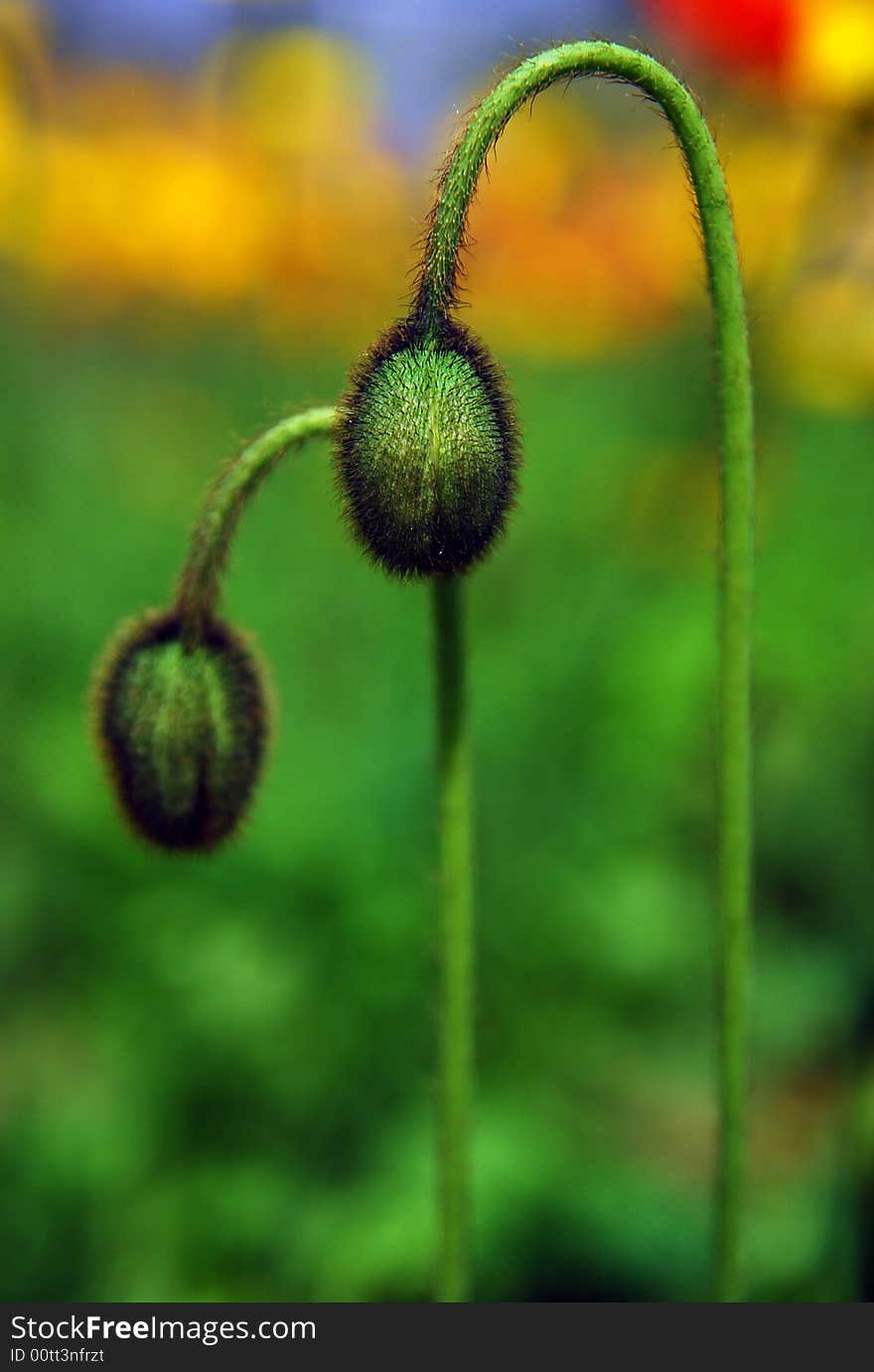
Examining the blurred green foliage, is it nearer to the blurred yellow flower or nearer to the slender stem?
the slender stem

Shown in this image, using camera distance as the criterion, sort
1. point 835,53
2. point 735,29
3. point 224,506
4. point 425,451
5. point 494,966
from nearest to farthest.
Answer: point 425,451, point 224,506, point 835,53, point 494,966, point 735,29

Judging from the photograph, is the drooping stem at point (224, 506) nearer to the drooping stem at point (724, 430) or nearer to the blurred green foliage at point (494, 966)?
the blurred green foliage at point (494, 966)

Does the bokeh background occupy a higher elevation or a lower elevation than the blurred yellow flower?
lower

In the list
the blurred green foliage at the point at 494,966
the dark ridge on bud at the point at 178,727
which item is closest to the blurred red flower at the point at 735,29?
the blurred green foliage at the point at 494,966

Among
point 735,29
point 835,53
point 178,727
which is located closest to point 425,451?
point 178,727

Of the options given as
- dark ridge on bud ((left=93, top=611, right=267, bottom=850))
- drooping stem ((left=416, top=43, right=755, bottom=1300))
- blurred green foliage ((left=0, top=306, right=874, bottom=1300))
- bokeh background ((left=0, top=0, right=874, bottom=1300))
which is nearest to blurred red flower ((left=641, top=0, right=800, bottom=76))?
bokeh background ((left=0, top=0, right=874, bottom=1300))

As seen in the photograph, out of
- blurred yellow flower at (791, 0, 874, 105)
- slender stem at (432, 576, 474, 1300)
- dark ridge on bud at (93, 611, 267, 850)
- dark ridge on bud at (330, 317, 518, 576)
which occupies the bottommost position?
slender stem at (432, 576, 474, 1300)

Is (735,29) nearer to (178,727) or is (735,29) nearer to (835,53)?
(835,53)

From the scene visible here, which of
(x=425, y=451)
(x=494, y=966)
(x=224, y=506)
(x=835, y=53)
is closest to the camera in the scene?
(x=425, y=451)
